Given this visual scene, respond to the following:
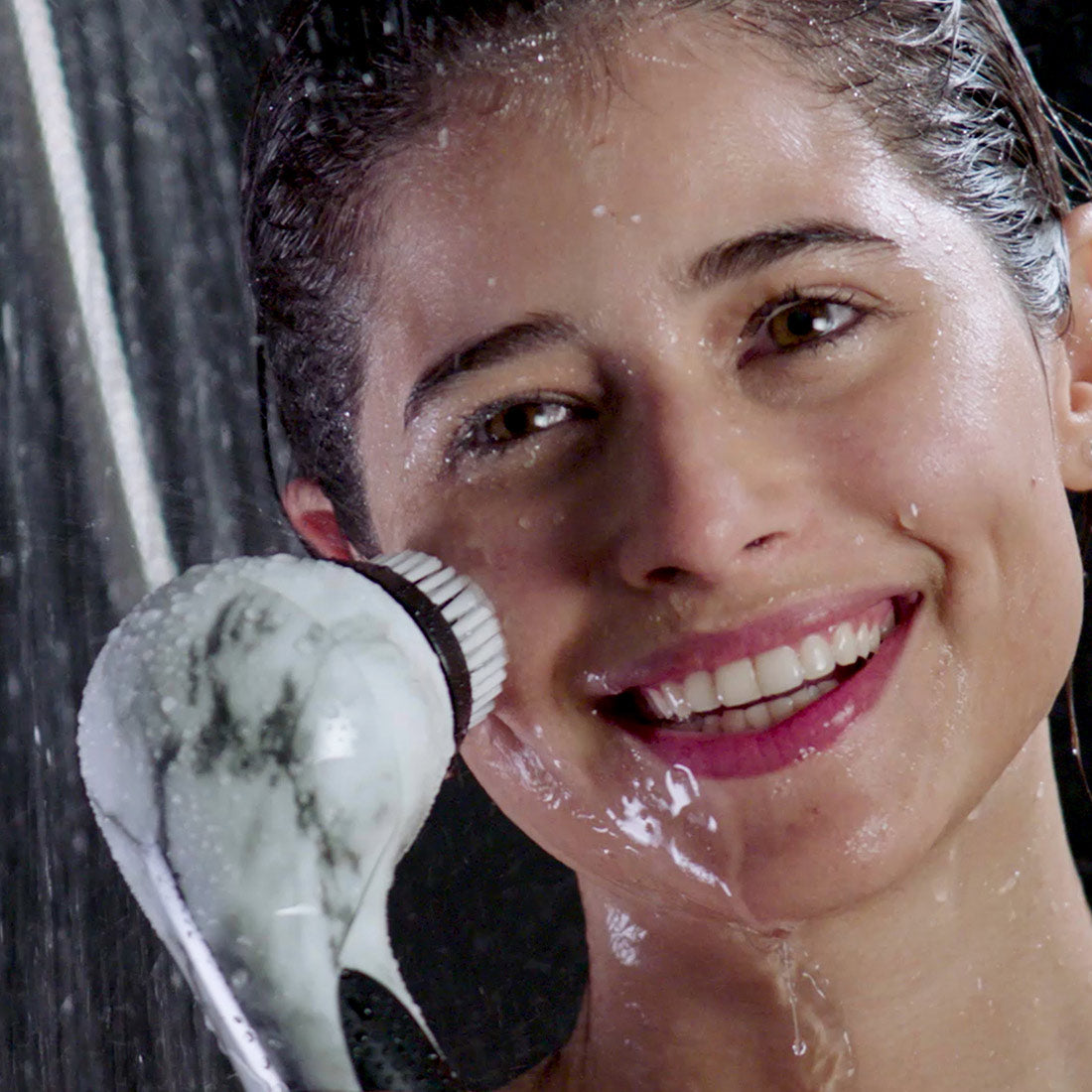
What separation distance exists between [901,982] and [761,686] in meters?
0.26

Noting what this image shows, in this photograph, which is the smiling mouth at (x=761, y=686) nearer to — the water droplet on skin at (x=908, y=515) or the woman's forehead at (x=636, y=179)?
the water droplet on skin at (x=908, y=515)

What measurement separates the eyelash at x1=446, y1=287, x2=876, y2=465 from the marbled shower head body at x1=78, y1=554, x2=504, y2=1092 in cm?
18

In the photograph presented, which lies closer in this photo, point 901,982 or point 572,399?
point 572,399

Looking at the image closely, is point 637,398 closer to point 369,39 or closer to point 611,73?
point 611,73

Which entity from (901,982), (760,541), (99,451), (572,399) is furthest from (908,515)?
(99,451)

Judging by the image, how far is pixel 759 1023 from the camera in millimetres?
1119

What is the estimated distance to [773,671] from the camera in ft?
3.18

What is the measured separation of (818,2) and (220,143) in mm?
638

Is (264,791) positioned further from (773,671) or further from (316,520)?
(316,520)

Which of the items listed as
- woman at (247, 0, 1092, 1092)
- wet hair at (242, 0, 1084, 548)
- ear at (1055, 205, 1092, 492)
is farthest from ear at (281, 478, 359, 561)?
ear at (1055, 205, 1092, 492)

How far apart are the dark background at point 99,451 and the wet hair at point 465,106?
0.18 m

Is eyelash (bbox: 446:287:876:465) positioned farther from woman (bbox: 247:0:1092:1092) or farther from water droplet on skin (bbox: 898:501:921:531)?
water droplet on skin (bbox: 898:501:921:531)

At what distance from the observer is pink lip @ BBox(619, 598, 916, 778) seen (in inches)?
38.1

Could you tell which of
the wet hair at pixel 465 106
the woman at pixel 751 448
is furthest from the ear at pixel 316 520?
the woman at pixel 751 448
